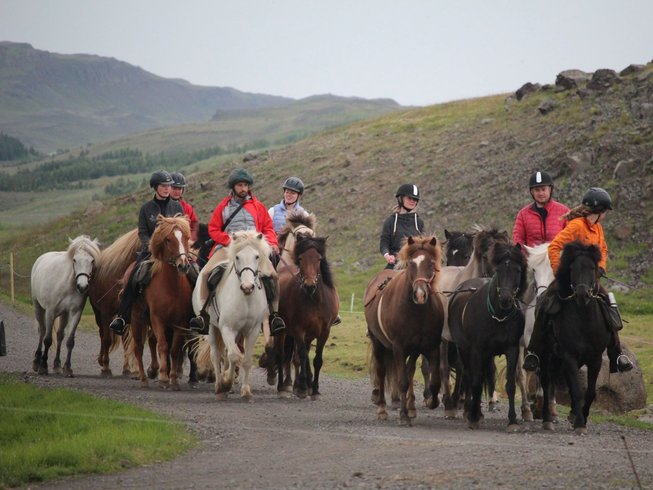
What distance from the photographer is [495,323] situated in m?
14.0

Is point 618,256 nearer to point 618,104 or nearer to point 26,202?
point 618,104

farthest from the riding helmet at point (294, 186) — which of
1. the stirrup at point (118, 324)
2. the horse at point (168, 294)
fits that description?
the stirrup at point (118, 324)

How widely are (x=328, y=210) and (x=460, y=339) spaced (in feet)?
141

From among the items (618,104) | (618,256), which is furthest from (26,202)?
(618,256)

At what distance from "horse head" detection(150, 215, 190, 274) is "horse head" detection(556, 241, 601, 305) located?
247 inches

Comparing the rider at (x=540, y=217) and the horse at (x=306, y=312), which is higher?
the rider at (x=540, y=217)

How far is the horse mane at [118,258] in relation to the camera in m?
19.8

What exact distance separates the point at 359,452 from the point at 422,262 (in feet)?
11.4

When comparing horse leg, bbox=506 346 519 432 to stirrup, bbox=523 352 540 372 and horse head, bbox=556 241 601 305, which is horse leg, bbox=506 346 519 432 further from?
horse head, bbox=556 241 601 305

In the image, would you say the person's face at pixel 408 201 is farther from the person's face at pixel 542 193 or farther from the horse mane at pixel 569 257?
the horse mane at pixel 569 257

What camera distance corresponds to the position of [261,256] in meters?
16.3

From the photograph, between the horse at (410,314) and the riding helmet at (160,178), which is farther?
the riding helmet at (160,178)

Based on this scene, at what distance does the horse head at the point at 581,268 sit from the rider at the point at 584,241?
0.32 m

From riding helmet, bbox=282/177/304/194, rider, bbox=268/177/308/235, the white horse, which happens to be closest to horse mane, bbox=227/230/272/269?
the white horse
